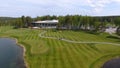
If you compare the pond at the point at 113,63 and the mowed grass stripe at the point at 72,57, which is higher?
the mowed grass stripe at the point at 72,57

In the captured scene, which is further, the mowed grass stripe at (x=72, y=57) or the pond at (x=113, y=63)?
the pond at (x=113, y=63)

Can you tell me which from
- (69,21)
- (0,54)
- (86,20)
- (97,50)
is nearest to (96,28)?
(86,20)

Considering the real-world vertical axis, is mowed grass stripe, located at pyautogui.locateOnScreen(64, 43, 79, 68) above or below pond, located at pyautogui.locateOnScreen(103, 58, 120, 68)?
above

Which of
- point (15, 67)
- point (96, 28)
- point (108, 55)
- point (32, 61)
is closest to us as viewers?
point (15, 67)

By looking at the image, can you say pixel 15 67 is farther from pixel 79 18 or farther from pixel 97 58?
pixel 79 18

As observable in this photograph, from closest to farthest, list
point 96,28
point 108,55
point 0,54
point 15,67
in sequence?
point 15,67
point 108,55
point 0,54
point 96,28

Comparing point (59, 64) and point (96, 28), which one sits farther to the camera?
point (96, 28)

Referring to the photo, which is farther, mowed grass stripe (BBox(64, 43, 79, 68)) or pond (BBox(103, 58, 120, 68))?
pond (BBox(103, 58, 120, 68))

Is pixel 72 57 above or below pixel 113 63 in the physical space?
above

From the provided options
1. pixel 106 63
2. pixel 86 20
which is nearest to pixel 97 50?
pixel 106 63

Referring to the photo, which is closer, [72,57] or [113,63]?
[113,63]
